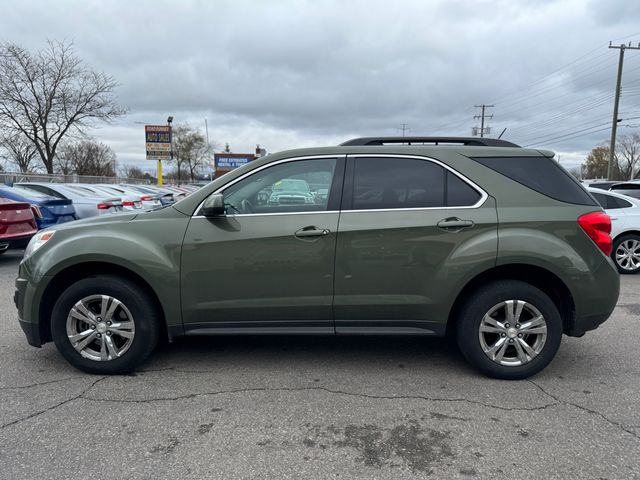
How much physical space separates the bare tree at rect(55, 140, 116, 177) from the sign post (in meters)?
21.0

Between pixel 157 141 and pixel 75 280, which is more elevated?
pixel 157 141

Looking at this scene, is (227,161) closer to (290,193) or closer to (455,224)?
(290,193)

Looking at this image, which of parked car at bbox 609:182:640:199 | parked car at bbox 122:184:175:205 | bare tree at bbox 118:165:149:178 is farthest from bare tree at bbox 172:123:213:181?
parked car at bbox 609:182:640:199

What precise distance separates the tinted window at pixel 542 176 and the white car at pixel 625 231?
5.20 metres

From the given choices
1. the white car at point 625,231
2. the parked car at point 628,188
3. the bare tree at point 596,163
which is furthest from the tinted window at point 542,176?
the bare tree at point 596,163

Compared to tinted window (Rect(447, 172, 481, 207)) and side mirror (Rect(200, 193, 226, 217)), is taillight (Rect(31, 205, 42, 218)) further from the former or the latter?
tinted window (Rect(447, 172, 481, 207))

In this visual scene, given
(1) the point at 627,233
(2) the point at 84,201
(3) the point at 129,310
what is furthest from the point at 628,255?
(2) the point at 84,201

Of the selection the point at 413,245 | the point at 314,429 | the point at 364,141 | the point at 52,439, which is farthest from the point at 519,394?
the point at 52,439

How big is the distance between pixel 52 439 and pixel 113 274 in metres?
1.27

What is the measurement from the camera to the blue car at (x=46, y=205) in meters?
9.65

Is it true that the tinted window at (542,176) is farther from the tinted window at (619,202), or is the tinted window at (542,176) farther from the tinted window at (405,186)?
the tinted window at (619,202)

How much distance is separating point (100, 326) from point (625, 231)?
8.35 m

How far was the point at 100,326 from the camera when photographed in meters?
3.49

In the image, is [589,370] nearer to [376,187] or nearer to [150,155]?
[376,187]
